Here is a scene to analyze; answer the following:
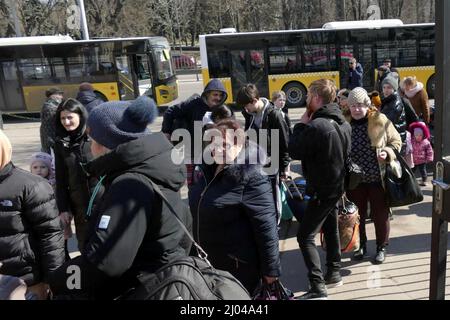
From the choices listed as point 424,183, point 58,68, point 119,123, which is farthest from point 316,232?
point 58,68

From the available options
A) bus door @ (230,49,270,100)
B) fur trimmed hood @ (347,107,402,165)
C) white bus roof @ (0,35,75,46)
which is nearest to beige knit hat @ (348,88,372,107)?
fur trimmed hood @ (347,107,402,165)

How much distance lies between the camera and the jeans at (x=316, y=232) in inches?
139

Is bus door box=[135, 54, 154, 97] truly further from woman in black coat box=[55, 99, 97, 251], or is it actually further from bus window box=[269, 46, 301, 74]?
woman in black coat box=[55, 99, 97, 251]

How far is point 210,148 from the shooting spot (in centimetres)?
278

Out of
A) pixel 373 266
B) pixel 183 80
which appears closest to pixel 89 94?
pixel 373 266

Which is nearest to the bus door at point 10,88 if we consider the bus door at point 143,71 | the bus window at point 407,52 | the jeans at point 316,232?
the bus door at point 143,71

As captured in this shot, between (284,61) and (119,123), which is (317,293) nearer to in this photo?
(119,123)

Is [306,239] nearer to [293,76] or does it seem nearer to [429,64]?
[293,76]

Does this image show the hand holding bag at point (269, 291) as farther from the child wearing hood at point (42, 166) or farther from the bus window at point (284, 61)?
the bus window at point (284, 61)

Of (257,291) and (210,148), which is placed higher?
(210,148)

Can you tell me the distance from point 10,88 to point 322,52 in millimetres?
11567
